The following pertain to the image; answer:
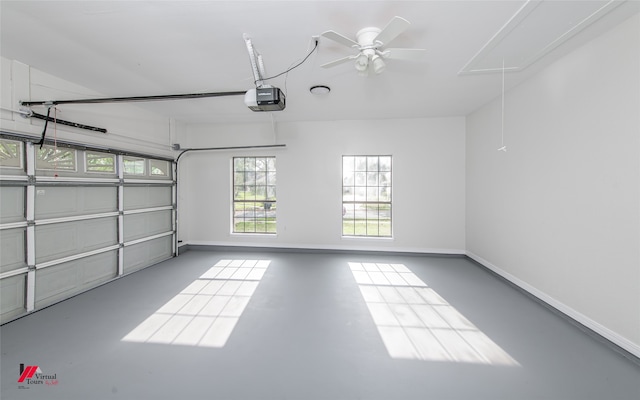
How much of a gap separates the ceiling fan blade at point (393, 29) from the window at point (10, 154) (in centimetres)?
389

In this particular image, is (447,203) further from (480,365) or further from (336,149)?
(480,365)

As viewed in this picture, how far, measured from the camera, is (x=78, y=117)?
308 cm

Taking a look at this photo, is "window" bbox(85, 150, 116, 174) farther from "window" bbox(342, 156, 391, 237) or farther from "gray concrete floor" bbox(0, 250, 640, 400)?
"window" bbox(342, 156, 391, 237)

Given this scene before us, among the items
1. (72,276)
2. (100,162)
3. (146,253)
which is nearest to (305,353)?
(72,276)

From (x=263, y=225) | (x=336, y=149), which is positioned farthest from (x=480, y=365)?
(x=263, y=225)

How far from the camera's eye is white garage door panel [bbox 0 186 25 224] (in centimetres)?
236

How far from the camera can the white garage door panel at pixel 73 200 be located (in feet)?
8.80

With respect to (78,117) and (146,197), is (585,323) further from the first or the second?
(78,117)

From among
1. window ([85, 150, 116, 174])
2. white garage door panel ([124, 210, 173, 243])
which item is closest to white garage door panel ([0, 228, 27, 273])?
window ([85, 150, 116, 174])

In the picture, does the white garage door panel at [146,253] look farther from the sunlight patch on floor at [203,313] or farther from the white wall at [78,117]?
the white wall at [78,117]

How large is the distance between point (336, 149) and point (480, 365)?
398 centimetres

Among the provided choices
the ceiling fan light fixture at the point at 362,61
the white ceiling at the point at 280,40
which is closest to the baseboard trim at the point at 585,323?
the white ceiling at the point at 280,40

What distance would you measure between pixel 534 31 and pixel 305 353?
354cm

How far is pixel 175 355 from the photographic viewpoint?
193 centimetres
